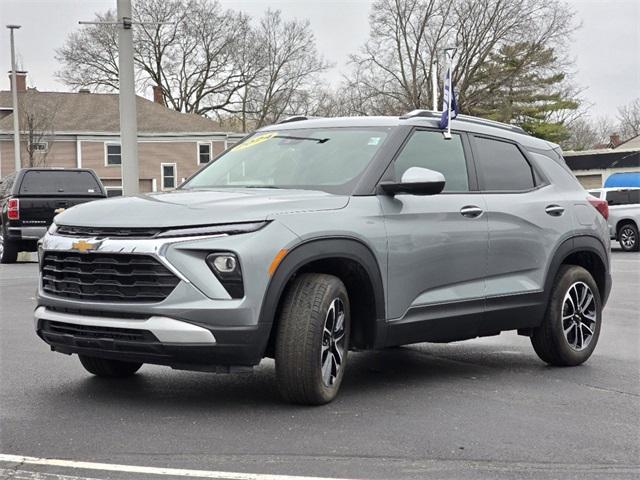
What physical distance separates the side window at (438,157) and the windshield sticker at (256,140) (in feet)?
3.43

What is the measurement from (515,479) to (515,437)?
751 mm

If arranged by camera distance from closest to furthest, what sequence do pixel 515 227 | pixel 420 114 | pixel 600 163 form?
pixel 420 114
pixel 515 227
pixel 600 163

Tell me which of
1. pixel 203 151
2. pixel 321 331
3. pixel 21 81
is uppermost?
pixel 21 81

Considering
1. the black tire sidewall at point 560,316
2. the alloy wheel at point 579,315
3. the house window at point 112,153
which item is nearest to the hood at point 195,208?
the black tire sidewall at point 560,316

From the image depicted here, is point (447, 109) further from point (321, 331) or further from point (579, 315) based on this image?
point (321, 331)

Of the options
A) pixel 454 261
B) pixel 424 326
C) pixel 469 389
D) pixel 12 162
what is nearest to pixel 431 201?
pixel 454 261

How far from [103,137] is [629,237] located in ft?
121

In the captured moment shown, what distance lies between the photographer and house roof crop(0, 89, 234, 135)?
54562mm

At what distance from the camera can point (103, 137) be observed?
178 ft

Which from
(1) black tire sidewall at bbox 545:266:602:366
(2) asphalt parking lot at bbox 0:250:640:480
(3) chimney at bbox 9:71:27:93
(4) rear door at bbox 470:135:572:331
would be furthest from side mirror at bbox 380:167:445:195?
(3) chimney at bbox 9:71:27:93

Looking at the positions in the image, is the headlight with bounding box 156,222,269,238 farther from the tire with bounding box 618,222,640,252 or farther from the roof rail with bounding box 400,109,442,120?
the tire with bounding box 618,222,640,252

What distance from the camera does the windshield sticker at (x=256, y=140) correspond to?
679 centimetres

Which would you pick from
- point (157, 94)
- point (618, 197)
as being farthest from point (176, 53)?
point (618, 197)

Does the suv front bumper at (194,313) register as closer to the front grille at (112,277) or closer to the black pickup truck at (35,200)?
the front grille at (112,277)
